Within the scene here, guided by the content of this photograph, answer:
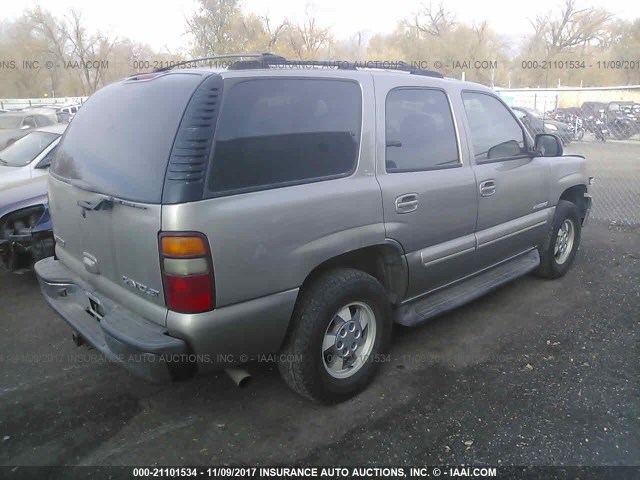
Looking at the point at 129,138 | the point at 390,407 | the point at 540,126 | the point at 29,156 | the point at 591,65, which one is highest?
the point at 591,65

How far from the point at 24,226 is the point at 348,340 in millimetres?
4000

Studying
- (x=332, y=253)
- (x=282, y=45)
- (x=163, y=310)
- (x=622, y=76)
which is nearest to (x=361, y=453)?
(x=332, y=253)

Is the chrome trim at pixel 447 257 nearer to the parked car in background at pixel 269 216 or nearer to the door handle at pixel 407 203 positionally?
the parked car in background at pixel 269 216

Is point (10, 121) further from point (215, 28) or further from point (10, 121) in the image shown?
point (215, 28)

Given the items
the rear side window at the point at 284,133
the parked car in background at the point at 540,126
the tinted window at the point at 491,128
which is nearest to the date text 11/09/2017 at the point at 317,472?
the rear side window at the point at 284,133

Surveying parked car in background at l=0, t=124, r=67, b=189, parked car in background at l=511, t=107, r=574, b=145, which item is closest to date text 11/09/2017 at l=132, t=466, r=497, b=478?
parked car in background at l=0, t=124, r=67, b=189

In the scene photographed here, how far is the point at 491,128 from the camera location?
3896 millimetres

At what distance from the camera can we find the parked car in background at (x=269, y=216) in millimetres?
2236

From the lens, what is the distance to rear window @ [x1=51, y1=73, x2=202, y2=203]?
7.52 ft

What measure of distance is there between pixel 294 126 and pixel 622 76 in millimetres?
46777

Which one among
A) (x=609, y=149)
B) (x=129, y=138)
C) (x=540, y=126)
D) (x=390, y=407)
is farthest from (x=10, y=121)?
(x=609, y=149)

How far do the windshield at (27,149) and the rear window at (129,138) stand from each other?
3396mm

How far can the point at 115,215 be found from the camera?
7.90 feet

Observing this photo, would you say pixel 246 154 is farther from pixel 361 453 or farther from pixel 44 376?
pixel 44 376
